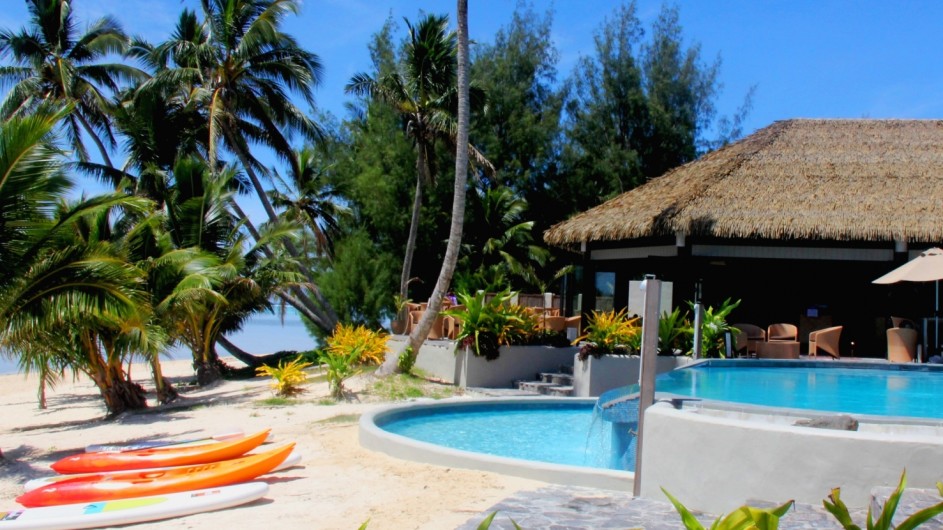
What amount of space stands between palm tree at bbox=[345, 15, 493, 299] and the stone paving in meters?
13.7

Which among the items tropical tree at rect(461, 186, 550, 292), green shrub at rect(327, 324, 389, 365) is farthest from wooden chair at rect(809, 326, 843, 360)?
tropical tree at rect(461, 186, 550, 292)

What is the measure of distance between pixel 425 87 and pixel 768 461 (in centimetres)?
1503

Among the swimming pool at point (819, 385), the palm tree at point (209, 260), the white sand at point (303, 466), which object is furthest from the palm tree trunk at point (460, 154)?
the swimming pool at point (819, 385)

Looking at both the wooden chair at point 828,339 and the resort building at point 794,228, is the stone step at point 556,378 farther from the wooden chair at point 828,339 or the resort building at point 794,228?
the wooden chair at point 828,339

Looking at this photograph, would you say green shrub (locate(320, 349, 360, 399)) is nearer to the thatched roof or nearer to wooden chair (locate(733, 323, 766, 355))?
the thatched roof

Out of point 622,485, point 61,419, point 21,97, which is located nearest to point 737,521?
point 622,485

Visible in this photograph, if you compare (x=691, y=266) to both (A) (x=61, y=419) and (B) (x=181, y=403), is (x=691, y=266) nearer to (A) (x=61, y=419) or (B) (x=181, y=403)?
(B) (x=181, y=403)

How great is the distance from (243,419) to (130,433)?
51.1 inches

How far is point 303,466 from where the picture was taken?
23.6 ft

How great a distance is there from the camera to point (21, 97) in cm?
2070

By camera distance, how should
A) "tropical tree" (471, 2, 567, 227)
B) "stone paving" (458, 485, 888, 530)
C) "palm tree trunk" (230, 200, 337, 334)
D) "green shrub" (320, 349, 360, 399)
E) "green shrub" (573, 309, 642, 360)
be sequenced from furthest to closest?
1. "tropical tree" (471, 2, 567, 227)
2. "palm tree trunk" (230, 200, 337, 334)
3. "green shrub" (573, 309, 642, 360)
4. "green shrub" (320, 349, 360, 399)
5. "stone paving" (458, 485, 888, 530)

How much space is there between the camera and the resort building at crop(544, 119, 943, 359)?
14.5 m

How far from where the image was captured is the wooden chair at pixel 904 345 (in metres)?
12.8

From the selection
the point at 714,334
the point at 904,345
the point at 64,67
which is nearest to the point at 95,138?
the point at 64,67
